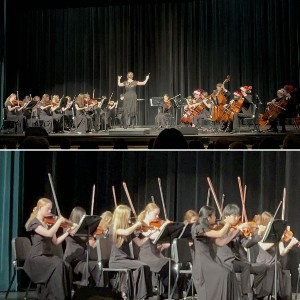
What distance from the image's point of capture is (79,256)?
3135 millimetres

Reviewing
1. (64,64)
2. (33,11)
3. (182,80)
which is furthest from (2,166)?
(182,80)

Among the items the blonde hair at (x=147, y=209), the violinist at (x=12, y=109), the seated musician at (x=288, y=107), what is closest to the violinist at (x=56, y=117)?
the violinist at (x=12, y=109)

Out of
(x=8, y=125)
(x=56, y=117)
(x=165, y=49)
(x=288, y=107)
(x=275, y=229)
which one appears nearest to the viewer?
(x=275, y=229)

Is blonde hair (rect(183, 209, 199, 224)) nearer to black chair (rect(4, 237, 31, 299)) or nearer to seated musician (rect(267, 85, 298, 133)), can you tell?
black chair (rect(4, 237, 31, 299))

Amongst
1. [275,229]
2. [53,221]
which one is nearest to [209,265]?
[275,229]

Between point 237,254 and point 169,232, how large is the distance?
0.34 m

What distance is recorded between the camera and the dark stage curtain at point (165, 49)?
10.3m

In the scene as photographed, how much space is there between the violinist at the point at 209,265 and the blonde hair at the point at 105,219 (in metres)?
0.41

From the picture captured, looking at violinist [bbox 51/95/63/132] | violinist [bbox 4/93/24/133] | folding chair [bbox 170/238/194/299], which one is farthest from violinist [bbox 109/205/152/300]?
violinist [bbox 51/95/63/132]

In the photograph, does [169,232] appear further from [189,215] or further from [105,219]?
[105,219]

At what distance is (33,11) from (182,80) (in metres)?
7.17

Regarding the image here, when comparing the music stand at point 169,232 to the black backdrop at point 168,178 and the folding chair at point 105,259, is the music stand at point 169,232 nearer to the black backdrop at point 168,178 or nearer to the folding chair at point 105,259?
the black backdrop at point 168,178

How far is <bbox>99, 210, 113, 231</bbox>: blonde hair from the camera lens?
312 cm

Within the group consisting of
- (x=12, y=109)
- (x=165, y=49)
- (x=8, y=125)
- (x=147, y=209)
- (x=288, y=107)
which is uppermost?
(x=165, y=49)
